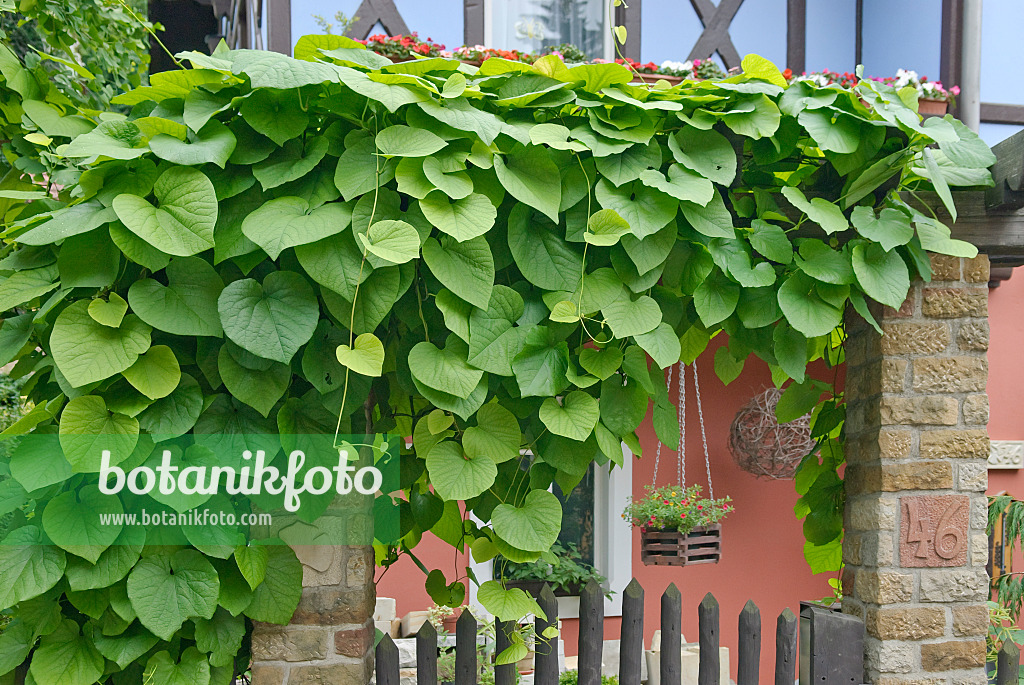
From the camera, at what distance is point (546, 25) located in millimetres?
3908

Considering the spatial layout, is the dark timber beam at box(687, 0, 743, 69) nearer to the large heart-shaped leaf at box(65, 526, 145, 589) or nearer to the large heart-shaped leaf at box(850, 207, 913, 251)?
the large heart-shaped leaf at box(850, 207, 913, 251)

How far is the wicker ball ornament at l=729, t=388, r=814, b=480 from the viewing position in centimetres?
394

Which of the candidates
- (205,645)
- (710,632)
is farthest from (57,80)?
(710,632)

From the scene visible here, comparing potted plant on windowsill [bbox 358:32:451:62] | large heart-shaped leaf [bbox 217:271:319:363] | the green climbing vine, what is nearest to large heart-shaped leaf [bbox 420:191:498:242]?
the green climbing vine

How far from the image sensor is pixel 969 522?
182 centimetres

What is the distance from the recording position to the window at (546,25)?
12.7 feet

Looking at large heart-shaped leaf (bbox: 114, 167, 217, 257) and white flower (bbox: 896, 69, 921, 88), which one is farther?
white flower (bbox: 896, 69, 921, 88)

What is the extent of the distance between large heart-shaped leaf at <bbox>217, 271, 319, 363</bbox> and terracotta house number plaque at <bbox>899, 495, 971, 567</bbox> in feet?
4.68

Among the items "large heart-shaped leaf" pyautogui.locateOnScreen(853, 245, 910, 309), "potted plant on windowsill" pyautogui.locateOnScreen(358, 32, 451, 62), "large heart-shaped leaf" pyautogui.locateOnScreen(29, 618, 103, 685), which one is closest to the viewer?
"large heart-shaped leaf" pyautogui.locateOnScreen(29, 618, 103, 685)

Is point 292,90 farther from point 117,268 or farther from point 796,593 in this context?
point 796,593

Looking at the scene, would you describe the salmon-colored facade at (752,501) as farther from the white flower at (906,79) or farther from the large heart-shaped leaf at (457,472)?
the large heart-shaped leaf at (457,472)

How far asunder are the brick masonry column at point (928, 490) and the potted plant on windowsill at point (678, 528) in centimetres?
164

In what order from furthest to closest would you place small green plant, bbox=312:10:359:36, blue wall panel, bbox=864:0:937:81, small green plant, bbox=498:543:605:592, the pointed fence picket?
blue wall panel, bbox=864:0:937:81 < small green plant, bbox=498:543:605:592 < small green plant, bbox=312:10:359:36 < the pointed fence picket

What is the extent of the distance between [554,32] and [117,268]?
305 cm
